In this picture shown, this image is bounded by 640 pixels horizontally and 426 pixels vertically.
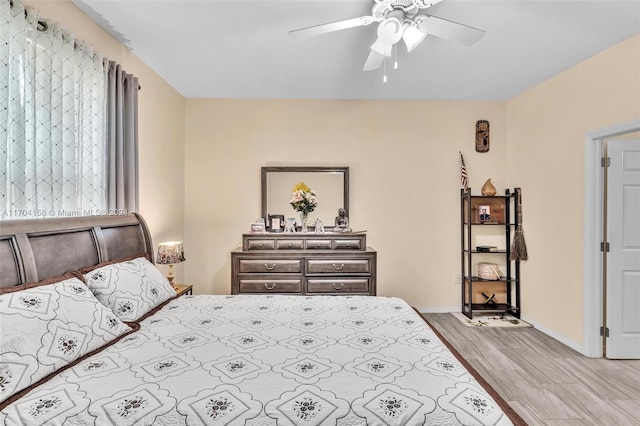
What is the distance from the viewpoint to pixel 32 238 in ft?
6.03

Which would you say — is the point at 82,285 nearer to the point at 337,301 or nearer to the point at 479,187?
the point at 337,301

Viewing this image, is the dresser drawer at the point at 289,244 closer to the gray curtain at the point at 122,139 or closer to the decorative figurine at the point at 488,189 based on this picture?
the gray curtain at the point at 122,139

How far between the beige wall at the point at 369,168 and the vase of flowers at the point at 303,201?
0.45 metres

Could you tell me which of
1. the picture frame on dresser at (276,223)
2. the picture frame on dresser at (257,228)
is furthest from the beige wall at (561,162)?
the picture frame on dresser at (257,228)

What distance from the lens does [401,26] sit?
2010mm

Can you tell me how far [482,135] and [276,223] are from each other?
2.87 metres

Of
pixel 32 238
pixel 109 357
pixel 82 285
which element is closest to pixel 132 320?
pixel 82 285

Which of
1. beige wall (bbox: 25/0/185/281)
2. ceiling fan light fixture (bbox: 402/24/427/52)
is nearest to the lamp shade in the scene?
beige wall (bbox: 25/0/185/281)

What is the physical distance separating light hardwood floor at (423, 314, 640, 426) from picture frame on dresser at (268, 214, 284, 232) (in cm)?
224

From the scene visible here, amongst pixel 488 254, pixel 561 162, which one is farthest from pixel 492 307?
pixel 561 162

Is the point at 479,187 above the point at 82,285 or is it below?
above

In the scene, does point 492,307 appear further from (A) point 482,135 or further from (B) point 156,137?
(B) point 156,137

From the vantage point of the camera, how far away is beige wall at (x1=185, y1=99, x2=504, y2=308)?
14.4ft

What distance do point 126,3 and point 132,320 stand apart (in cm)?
208
